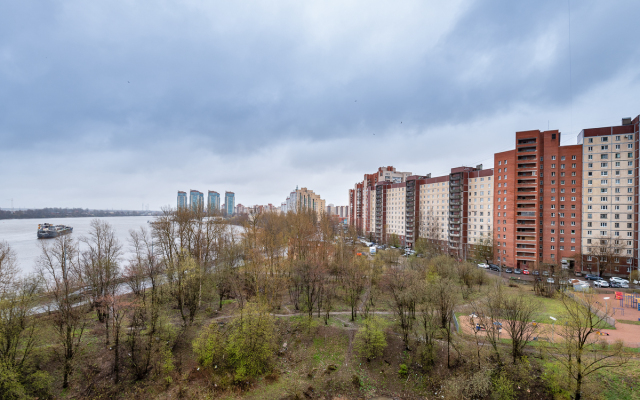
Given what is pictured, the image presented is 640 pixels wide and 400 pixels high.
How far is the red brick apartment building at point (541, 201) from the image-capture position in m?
43.2

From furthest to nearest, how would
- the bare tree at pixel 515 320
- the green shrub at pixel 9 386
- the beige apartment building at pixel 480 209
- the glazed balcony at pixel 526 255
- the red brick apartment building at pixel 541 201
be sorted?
the beige apartment building at pixel 480 209 < the glazed balcony at pixel 526 255 < the red brick apartment building at pixel 541 201 < the bare tree at pixel 515 320 < the green shrub at pixel 9 386

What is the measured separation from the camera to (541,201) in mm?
45156

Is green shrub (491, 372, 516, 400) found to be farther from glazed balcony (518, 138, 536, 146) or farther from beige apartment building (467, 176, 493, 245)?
glazed balcony (518, 138, 536, 146)

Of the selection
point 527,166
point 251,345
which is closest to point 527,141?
point 527,166

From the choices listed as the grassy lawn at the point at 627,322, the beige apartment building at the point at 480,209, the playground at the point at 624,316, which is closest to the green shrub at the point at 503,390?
the playground at the point at 624,316

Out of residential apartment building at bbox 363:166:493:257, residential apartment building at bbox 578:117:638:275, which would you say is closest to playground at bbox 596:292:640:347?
residential apartment building at bbox 578:117:638:275

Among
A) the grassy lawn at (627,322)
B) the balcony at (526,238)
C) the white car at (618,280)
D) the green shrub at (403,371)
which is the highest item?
the balcony at (526,238)

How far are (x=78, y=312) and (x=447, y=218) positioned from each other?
6253cm

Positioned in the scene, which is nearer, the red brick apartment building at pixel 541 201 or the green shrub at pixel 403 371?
the green shrub at pixel 403 371

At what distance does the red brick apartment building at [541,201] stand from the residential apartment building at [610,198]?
1.20 metres

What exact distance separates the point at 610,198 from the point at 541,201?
8.61 meters

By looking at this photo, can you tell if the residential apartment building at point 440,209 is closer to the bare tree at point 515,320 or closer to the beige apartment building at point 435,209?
the beige apartment building at point 435,209

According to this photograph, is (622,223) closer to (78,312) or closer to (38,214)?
(78,312)

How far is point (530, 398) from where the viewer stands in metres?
15.6
